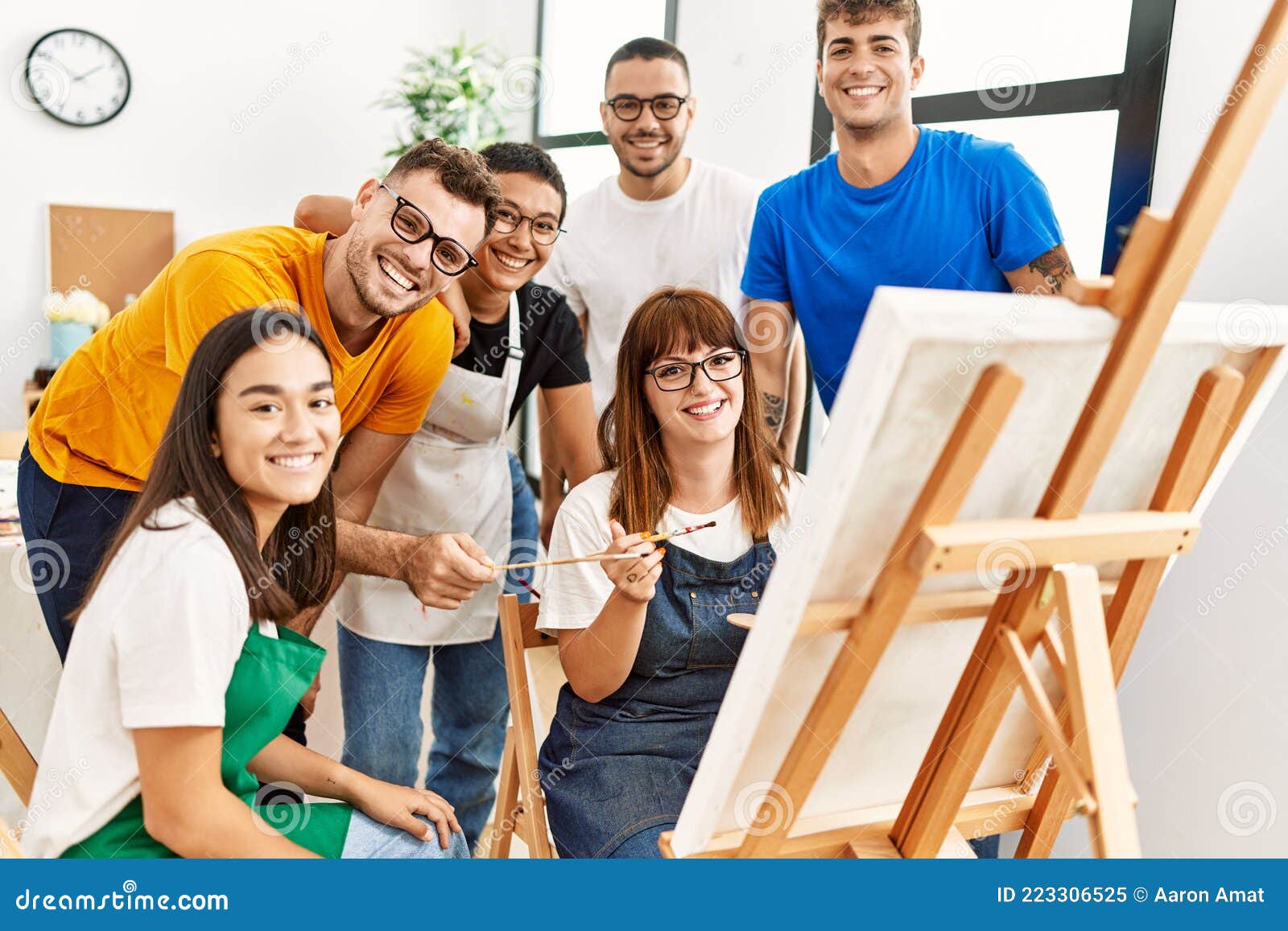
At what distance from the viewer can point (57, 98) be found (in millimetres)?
4238

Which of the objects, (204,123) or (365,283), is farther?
(204,123)

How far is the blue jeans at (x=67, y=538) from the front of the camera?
1.43m

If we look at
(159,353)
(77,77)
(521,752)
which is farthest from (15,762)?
(77,77)

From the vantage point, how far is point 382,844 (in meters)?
1.27

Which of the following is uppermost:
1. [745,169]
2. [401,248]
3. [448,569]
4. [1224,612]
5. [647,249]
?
[745,169]

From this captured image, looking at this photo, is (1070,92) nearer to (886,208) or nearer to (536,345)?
(886,208)

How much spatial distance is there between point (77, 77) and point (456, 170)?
3.65 m

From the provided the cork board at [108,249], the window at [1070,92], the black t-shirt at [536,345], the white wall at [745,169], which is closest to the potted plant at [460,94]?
the white wall at [745,169]

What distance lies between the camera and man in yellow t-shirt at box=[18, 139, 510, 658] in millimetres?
1379

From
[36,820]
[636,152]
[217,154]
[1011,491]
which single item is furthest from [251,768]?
[217,154]

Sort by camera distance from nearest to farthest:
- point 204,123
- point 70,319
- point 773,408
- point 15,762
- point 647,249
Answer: point 15,762 → point 773,408 → point 647,249 → point 70,319 → point 204,123

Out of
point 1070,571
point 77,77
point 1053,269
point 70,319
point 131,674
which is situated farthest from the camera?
point 77,77

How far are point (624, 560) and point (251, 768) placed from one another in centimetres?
54
